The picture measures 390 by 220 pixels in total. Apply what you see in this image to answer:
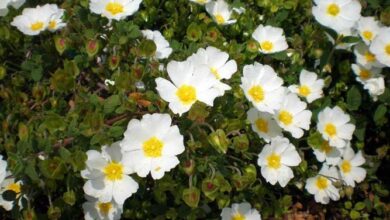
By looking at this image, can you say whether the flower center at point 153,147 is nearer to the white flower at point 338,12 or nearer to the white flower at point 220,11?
the white flower at point 220,11

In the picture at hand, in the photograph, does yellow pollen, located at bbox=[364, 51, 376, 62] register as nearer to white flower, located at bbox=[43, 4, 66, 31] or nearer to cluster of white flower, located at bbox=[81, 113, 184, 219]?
cluster of white flower, located at bbox=[81, 113, 184, 219]

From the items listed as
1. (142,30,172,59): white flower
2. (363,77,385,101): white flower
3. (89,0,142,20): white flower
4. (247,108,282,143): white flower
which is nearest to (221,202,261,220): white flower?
(247,108,282,143): white flower

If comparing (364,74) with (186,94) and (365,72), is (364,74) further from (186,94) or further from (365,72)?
(186,94)

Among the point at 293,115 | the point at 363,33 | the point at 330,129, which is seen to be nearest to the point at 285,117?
the point at 293,115

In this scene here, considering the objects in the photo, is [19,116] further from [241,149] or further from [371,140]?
[371,140]

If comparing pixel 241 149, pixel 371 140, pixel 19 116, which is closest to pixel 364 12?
pixel 371 140

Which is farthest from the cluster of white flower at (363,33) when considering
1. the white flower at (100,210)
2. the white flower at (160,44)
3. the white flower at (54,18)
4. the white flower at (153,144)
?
the white flower at (100,210)
